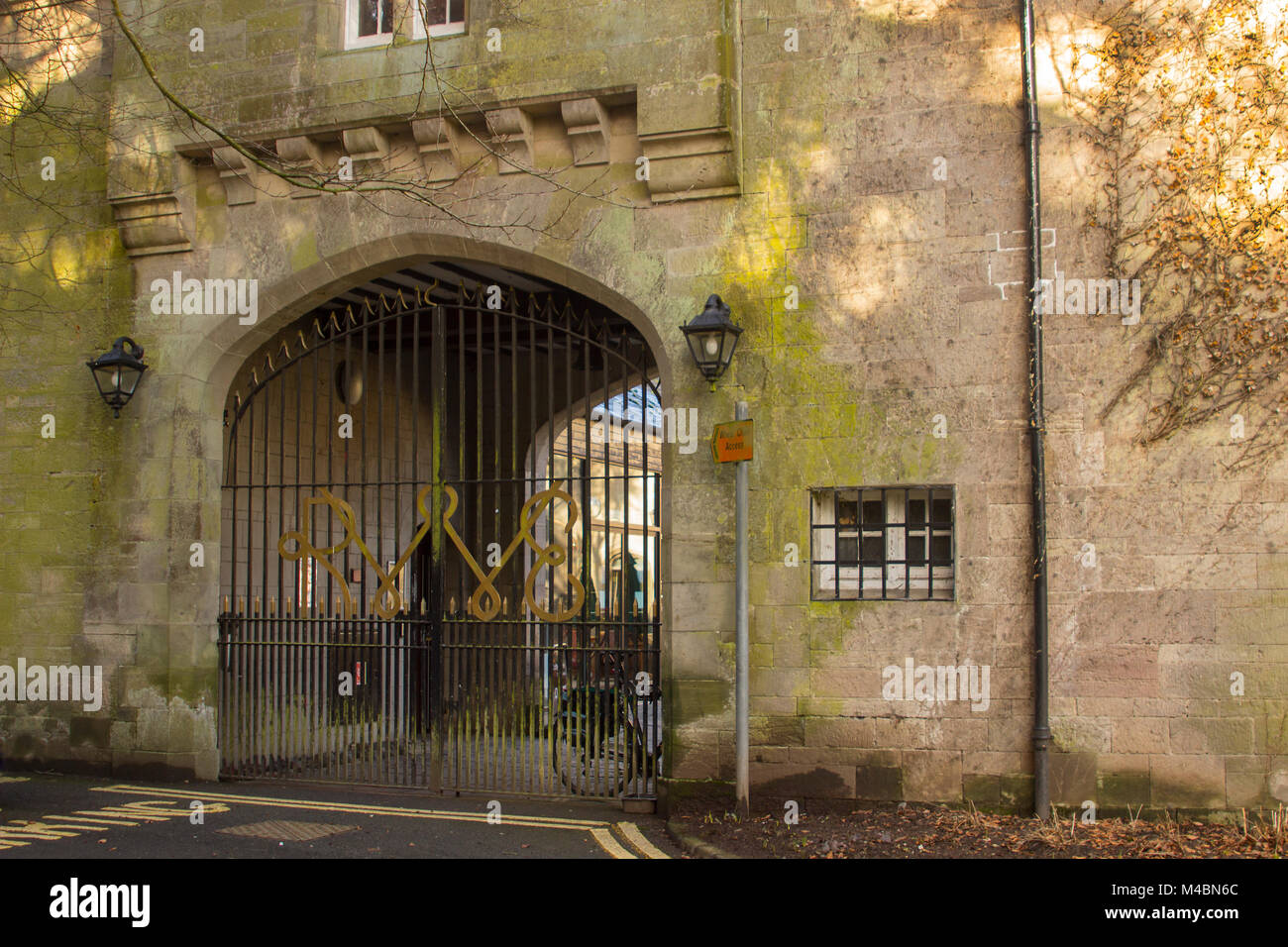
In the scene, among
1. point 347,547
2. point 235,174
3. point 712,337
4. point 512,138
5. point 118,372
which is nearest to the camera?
point 712,337

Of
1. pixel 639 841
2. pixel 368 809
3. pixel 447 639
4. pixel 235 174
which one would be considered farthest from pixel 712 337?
pixel 235 174

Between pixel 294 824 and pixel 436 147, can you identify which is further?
pixel 436 147

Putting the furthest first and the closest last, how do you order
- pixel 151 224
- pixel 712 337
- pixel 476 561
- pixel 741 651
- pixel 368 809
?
pixel 151 224
pixel 476 561
pixel 368 809
pixel 712 337
pixel 741 651

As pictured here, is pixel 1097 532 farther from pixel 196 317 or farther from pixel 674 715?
pixel 196 317

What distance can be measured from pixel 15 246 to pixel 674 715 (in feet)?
23.5

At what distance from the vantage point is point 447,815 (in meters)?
8.04

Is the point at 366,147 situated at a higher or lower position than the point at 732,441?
higher

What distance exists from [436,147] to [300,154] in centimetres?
116

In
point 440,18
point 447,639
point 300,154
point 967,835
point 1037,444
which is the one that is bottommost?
point 967,835

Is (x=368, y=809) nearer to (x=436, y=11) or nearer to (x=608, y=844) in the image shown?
(x=608, y=844)

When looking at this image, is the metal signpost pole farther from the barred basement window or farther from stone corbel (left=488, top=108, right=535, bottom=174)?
stone corbel (left=488, top=108, right=535, bottom=174)

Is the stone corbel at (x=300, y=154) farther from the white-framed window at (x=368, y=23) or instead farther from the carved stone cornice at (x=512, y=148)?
the white-framed window at (x=368, y=23)

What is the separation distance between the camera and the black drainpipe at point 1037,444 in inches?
281

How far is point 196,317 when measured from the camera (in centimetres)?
939
